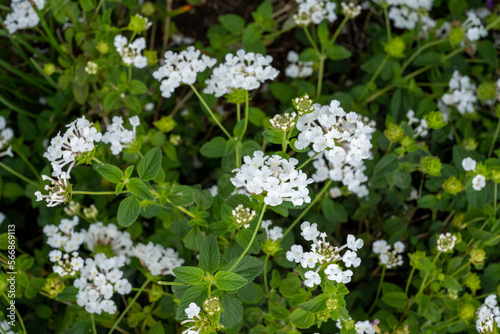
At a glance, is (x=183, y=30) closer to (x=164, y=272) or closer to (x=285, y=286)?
(x=164, y=272)

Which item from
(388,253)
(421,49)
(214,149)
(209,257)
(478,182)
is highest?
(421,49)

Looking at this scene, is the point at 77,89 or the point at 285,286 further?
the point at 77,89

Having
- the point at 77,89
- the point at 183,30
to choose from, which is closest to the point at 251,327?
the point at 77,89

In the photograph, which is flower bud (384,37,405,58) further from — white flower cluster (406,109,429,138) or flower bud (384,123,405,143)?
flower bud (384,123,405,143)

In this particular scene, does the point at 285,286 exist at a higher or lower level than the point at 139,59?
lower

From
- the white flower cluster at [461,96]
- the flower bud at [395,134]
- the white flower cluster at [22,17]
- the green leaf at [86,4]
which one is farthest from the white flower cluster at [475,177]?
the white flower cluster at [22,17]

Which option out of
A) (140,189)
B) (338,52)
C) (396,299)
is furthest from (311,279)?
(338,52)

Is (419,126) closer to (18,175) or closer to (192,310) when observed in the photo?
(192,310)
